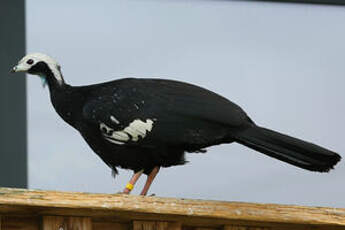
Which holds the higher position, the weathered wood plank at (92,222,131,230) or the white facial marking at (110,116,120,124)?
the white facial marking at (110,116,120,124)

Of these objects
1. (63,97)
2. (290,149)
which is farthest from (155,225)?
(63,97)

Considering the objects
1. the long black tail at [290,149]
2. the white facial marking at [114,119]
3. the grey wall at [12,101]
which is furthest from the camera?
the grey wall at [12,101]

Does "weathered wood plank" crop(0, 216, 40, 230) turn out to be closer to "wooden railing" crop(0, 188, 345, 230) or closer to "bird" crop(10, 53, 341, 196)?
"wooden railing" crop(0, 188, 345, 230)

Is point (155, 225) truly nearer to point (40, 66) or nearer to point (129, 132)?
point (129, 132)

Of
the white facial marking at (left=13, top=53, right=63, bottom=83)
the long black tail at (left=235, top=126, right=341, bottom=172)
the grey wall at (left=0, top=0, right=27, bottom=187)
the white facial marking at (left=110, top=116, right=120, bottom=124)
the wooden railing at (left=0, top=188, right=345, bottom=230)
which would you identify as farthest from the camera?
the grey wall at (left=0, top=0, right=27, bottom=187)

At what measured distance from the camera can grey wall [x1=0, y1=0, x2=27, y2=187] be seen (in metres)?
4.03

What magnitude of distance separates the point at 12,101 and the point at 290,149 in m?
1.47

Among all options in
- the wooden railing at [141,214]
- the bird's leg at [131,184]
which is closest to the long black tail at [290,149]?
the wooden railing at [141,214]

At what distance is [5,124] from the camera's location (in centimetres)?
409

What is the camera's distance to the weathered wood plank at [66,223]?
2.57 meters

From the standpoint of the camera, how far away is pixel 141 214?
2.60 meters

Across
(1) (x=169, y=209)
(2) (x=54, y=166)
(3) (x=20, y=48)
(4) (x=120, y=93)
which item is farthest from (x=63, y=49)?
(1) (x=169, y=209)

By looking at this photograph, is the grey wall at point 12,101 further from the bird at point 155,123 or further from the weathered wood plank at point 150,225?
the weathered wood plank at point 150,225

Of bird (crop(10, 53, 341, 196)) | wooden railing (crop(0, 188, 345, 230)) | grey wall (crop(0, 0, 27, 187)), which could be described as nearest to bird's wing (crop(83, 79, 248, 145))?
bird (crop(10, 53, 341, 196))
